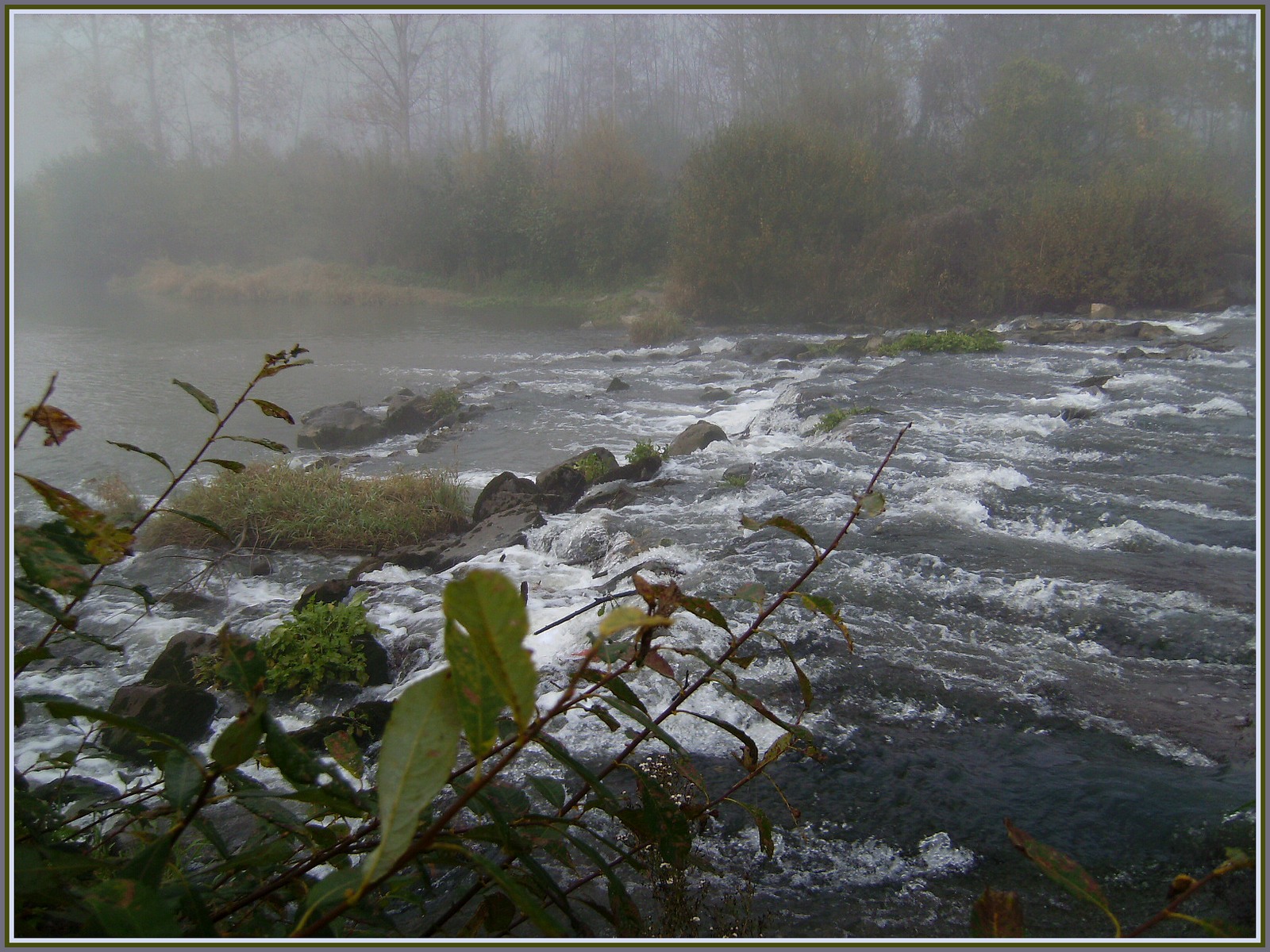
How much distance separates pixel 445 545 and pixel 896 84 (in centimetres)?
1591

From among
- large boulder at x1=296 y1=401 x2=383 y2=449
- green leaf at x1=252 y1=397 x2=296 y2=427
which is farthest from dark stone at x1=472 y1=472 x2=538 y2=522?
green leaf at x1=252 y1=397 x2=296 y2=427

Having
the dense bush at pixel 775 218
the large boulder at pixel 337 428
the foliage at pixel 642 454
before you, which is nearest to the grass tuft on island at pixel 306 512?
the foliage at pixel 642 454

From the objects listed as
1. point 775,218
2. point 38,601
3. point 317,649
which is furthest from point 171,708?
point 775,218

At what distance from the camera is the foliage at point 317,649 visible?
318 cm

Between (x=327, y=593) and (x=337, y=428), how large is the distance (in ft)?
13.7

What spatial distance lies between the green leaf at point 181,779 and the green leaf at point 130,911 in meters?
0.11

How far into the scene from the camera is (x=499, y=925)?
0.80m

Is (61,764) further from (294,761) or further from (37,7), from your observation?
(37,7)

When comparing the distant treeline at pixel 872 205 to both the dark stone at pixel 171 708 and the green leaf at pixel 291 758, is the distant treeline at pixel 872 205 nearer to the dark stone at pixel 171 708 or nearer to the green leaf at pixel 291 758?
the dark stone at pixel 171 708

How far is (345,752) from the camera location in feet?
2.77

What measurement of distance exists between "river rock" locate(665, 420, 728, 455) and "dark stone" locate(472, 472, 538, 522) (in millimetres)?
1501

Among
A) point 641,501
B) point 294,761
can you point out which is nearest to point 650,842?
point 294,761

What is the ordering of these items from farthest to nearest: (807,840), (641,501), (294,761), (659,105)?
(659,105)
(641,501)
(807,840)
(294,761)

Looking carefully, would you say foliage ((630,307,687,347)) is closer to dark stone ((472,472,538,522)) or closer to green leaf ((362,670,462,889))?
dark stone ((472,472,538,522))
